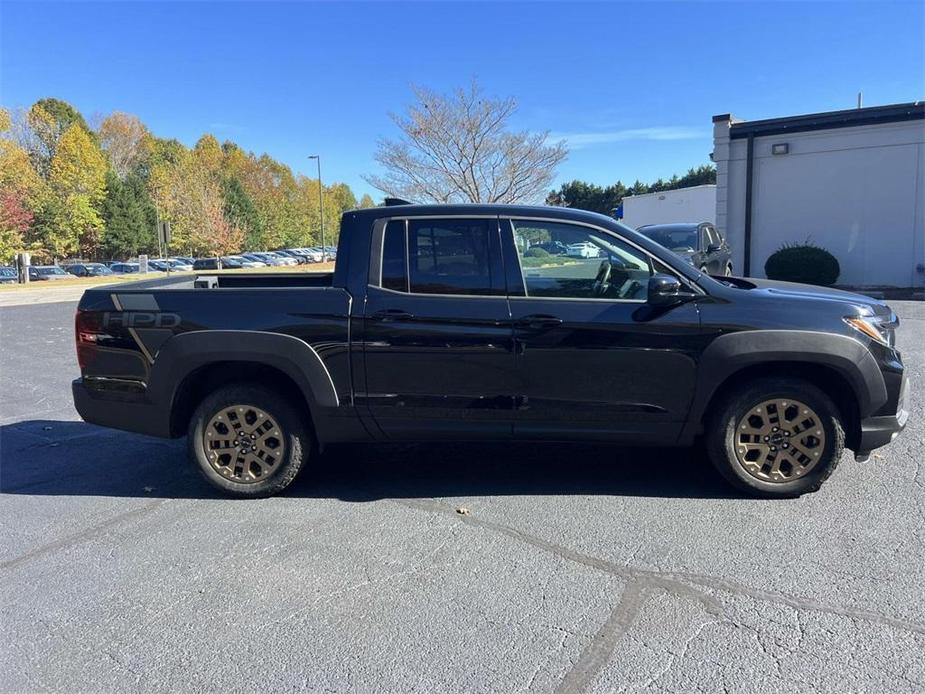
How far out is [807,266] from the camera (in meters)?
17.0

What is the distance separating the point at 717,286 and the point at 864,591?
5.88 feet

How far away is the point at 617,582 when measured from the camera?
3229 mm

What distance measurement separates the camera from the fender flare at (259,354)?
4.17 metres

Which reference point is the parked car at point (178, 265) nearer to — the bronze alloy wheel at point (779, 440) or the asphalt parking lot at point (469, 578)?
the asphalt parking lot at point (469, 578)

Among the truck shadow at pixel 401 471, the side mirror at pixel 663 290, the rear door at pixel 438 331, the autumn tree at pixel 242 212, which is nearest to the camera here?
the side mirror at pixel 663 290

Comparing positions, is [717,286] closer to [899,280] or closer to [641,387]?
[641,387]

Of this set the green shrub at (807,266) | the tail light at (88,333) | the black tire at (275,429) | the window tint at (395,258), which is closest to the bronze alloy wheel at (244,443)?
the black tire at (275,429)

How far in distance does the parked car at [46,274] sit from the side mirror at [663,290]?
4684cm

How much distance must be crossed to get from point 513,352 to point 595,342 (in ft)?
1.60

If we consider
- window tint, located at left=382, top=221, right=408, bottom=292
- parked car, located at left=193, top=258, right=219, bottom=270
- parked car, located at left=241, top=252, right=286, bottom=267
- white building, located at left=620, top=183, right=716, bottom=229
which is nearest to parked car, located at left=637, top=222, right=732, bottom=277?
window tint, located at left=382, top=221, right=408, bottom=292

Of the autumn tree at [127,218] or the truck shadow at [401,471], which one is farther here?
the autumn tree at [127,218]

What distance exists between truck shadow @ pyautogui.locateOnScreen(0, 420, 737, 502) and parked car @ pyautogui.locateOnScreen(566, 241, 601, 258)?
3.88 feet

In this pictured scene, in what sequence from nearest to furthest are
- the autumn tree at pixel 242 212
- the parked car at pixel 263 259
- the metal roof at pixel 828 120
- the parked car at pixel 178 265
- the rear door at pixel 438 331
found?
1. the rear door at pixel 438 331
2. the metal roof at pixel 828 120
3. the parked car at pixel 178 265
4. the parked car at pixel 263 259
5. the autumn tree at pixel 242 212

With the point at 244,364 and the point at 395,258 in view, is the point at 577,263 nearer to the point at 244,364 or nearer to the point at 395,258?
the point at 395,258
